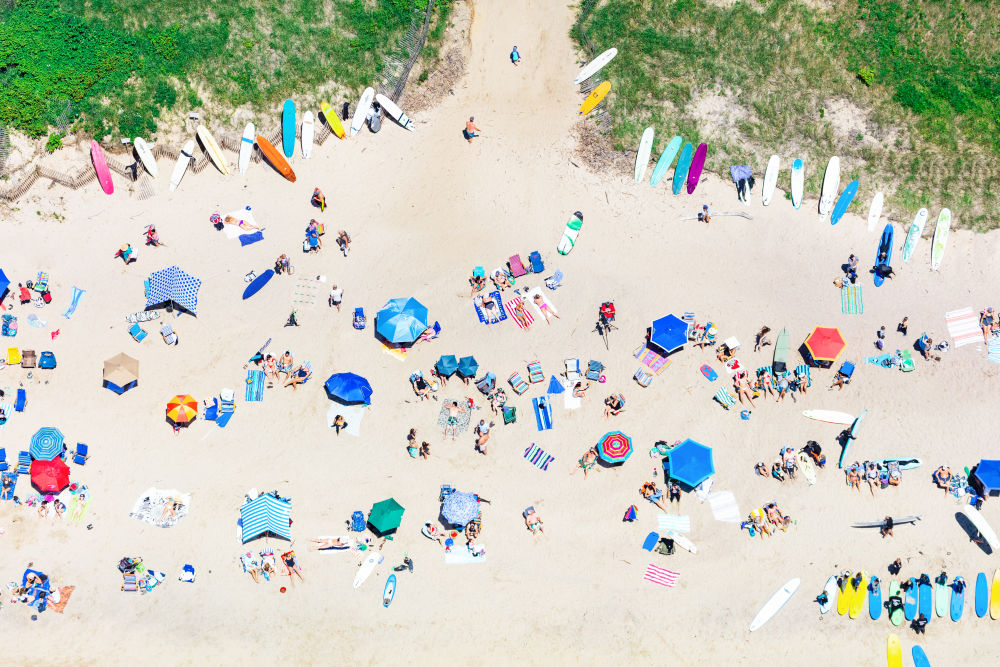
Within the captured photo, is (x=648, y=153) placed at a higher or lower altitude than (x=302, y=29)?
lower

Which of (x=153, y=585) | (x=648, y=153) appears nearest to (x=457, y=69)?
(x=648, y=153)

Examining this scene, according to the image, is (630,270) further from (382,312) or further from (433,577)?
(433,577)

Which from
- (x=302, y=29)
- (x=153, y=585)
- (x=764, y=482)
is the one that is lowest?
(x=153, y=585)

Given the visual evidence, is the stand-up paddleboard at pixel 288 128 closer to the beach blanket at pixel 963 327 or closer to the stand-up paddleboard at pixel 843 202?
the stand-up paddleboard at pixel 843 202

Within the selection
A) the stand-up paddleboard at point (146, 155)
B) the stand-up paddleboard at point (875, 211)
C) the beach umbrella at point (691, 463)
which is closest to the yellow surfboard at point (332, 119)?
the stand-up paddleboard at point (146, 155)

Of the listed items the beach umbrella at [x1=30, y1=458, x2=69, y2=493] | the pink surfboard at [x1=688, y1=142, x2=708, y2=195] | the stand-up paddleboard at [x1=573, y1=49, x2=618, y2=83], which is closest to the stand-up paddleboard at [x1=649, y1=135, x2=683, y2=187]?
the pink surfboard at [x1=688, y1=142, x2=708, y2=195]

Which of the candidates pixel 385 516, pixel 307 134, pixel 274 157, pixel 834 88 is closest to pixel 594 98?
pixel 834 88
